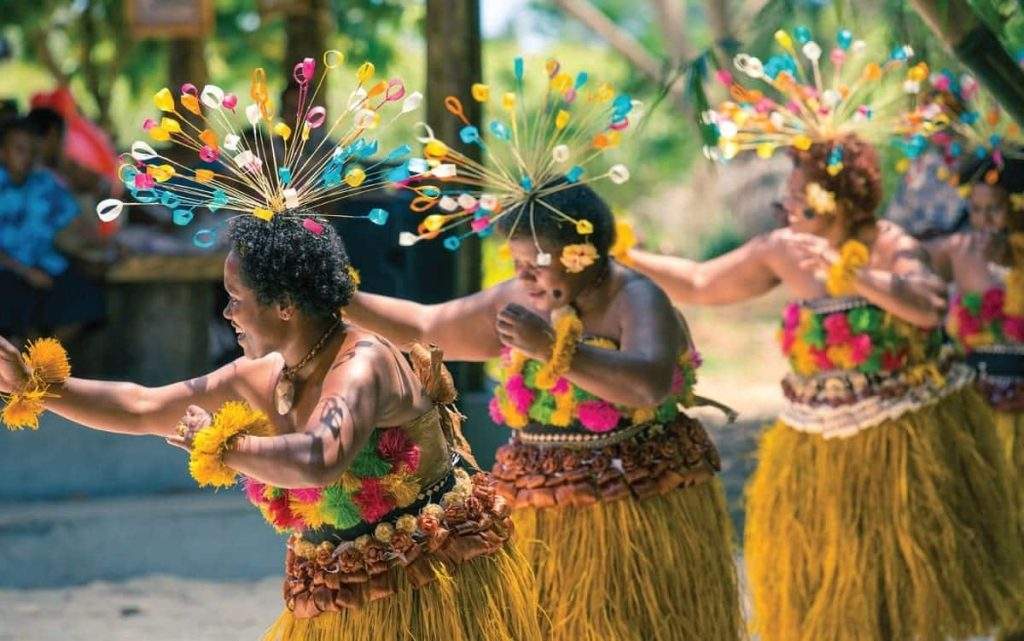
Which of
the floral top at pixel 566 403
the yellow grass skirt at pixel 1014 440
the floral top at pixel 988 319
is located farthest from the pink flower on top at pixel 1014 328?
the floral top at pixel 566 403

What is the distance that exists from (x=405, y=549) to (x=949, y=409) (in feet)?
7.61

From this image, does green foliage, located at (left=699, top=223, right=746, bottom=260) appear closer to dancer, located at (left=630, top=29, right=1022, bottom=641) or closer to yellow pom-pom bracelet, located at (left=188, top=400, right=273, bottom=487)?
dancer, located at (left=630, top=29, right=1022, bottom=641)

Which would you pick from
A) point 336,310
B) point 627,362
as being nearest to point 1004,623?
point 627,362

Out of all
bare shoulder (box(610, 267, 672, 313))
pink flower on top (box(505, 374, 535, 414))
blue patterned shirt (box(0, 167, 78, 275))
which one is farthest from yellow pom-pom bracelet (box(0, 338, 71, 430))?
blue patterned shirt (box(0, 167, 78, 275))

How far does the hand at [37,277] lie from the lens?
7453 millimetres

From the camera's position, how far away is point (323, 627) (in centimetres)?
315

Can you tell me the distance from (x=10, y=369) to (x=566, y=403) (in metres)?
1.38

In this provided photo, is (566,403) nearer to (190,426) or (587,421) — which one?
(587,421)

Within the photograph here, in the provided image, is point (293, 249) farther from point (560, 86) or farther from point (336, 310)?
point (560, 86)

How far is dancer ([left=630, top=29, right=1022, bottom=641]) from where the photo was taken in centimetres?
474

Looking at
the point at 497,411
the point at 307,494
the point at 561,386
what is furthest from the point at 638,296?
the point at 307,494

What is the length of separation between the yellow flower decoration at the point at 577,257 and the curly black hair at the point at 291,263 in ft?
2.86

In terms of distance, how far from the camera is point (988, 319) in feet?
19.5

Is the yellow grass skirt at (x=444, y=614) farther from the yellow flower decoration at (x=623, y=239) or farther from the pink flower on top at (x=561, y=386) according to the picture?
the yellow flower decoration at (x=623, y=239)
